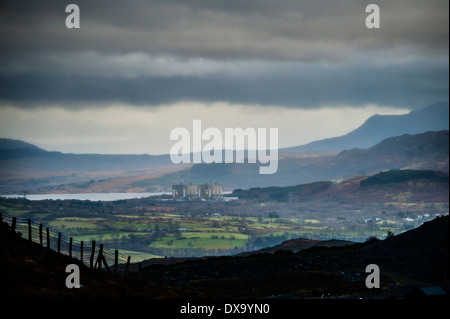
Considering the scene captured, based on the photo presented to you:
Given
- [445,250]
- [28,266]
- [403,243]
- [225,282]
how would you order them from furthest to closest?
[403,243] < [445,250] < [225,282] < [28,266]

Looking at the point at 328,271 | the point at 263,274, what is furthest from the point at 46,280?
the point at 328,271

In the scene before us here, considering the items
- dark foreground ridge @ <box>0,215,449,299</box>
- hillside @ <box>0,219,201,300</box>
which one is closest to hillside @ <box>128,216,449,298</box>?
dark foreground ridge @ <box>0,215,449,299</box>

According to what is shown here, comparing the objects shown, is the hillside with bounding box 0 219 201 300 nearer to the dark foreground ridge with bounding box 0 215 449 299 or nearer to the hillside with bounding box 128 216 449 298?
the dark foreground ridge with bounding box 0 215 449 299

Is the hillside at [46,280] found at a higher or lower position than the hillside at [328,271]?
higher

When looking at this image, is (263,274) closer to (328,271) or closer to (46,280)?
(328,271)

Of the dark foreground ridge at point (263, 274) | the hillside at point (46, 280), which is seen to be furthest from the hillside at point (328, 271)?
the hillside at point (46, 280)

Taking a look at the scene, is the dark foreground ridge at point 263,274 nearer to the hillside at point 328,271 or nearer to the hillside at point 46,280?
the hillside at point 46,280

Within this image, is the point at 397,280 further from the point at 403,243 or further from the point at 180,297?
the point at 180,297
